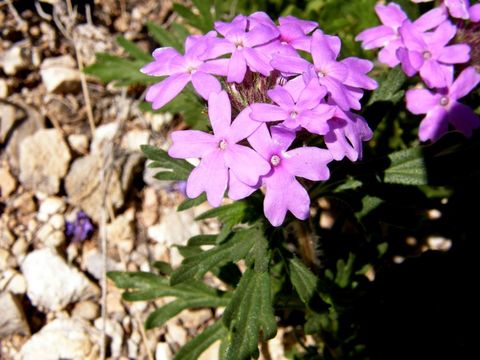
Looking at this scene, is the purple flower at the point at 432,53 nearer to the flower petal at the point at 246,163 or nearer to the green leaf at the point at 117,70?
the flower petal at the point at 246,163

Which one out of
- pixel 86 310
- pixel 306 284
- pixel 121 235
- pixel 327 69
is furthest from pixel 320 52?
pixel 86 310

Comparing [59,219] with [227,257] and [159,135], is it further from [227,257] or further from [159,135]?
[227,257]

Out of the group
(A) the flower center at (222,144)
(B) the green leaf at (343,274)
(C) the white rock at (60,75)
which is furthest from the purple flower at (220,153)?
(C) the white rock at (60,75)

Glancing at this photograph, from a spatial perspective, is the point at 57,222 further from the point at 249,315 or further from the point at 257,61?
the point at 257,61

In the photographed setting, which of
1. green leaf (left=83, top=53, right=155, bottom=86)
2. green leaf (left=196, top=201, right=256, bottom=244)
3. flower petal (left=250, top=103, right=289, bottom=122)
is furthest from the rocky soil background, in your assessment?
flower petal (left=250, top=103, right=289, bottom=122)

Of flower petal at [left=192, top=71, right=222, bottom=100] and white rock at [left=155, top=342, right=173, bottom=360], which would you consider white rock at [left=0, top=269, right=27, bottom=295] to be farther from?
flower petal at [left=192, top=71, right=222, bottom=100]

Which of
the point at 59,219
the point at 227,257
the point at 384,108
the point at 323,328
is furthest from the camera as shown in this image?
the point at 59,219

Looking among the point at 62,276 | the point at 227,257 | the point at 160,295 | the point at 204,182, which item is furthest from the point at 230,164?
the point at 62,276
